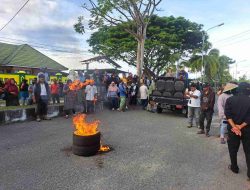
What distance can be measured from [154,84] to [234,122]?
34.9 feet

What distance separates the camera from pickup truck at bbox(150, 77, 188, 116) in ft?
45.2

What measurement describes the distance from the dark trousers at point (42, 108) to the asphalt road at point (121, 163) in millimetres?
2034

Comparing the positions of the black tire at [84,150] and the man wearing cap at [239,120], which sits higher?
the man wearing cap at [239,120]

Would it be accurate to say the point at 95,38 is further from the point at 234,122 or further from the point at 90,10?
Result: the point at 234,122

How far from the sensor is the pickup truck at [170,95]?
1377cm

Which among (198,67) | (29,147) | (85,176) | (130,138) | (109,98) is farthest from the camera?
(198,67)

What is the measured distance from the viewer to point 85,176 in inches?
201

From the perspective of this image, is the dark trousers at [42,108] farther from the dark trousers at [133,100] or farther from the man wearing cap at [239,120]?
the man wearing cap at [239,120]

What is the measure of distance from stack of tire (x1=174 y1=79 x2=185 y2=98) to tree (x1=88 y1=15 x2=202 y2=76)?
16.0 m

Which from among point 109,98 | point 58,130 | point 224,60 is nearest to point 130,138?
point 58,130

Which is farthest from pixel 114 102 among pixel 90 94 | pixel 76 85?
pixel 76 85

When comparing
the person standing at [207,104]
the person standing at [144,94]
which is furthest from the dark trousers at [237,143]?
the person standing at [144,94]

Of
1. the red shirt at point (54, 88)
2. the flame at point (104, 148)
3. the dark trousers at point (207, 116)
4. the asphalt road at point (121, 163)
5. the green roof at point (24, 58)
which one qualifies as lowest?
the asphalt road at point (121, 163)

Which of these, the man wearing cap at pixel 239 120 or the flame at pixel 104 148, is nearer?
the man wearing cap at pixel 239 120
